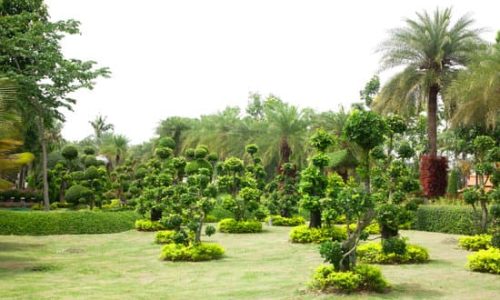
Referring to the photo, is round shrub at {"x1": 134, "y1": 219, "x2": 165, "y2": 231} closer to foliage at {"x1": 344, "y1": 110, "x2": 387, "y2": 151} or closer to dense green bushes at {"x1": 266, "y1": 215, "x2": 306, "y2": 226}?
dense green bushes at {"x1": 266, "y1": 215, "x2": 306, "y2": 226}

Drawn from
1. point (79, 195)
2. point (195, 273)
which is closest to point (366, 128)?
point (195, 273)

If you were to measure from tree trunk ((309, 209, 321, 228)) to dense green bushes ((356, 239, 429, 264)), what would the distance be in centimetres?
577

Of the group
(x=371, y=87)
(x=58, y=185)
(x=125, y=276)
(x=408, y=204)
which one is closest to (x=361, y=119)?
(x=408, y=204)

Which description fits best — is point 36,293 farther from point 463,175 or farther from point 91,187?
point 463,175

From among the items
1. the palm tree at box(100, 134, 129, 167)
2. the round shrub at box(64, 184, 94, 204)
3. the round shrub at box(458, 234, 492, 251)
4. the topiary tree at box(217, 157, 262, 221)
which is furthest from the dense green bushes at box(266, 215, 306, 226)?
the palm tree at box(100, 134, 129, 167)

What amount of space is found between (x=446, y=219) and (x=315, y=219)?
5.81 m

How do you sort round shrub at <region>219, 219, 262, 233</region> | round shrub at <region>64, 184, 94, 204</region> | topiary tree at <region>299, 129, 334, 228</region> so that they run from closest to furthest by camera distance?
1. topiary tree at <region>299, 129, 334, 228</region>
2. round shrub at <region>219, 219, 262, 233</region>
3. round shrub at <region>64, 184, 94, 204</region>

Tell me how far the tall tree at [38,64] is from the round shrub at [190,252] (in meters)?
8.55

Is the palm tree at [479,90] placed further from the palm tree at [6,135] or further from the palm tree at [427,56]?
the palm tree at [6,135]

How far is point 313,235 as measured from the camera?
60.5ft

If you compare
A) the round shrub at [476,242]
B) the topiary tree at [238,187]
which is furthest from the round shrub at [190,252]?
the topiary tree at [238,187]

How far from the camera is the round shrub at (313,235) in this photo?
18359 millimetres

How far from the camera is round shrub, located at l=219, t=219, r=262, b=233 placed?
22219mm

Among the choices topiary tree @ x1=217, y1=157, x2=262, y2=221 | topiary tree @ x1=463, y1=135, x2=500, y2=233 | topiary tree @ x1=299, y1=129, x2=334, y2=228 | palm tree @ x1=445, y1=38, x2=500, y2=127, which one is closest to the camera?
topiary tree @ x1=463, y1=135, x2=500, y2=233
